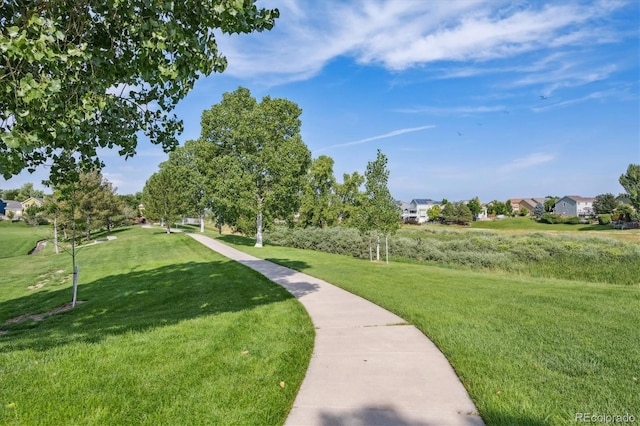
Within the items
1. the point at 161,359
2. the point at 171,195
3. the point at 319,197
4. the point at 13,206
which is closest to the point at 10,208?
the point at 13,206

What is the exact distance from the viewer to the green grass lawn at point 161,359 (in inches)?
135

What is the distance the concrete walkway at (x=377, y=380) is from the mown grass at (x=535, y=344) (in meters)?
0.22

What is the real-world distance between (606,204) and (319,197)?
2354 inches

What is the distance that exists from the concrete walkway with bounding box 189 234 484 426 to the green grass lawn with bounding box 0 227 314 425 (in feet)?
0.84

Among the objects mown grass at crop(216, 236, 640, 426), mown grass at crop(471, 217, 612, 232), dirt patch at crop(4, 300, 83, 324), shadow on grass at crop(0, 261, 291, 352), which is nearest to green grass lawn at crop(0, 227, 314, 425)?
shadow on grass at crop(0, 261, 291, 352)

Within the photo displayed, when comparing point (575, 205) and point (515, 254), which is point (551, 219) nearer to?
point (575, 205)

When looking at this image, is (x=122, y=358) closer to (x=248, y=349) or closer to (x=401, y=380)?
(x=248, y=349)

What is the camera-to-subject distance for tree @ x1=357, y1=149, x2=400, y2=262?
1867 centimetres

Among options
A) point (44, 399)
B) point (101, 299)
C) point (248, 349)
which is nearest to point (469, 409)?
point (248, 349)

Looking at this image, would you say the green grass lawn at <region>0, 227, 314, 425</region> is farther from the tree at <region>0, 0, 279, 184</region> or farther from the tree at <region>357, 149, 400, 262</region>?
the tree at <region>357, 149, 400, 262</region>

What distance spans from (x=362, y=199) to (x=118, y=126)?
49.0 feet

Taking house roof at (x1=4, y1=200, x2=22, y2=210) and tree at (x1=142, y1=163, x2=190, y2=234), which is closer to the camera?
tree at (x1=142, y1=163, x2=190, y2=234)

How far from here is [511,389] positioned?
3688 mm

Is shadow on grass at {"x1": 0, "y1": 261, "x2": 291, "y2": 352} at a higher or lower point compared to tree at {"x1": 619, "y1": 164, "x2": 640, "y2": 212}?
lower
